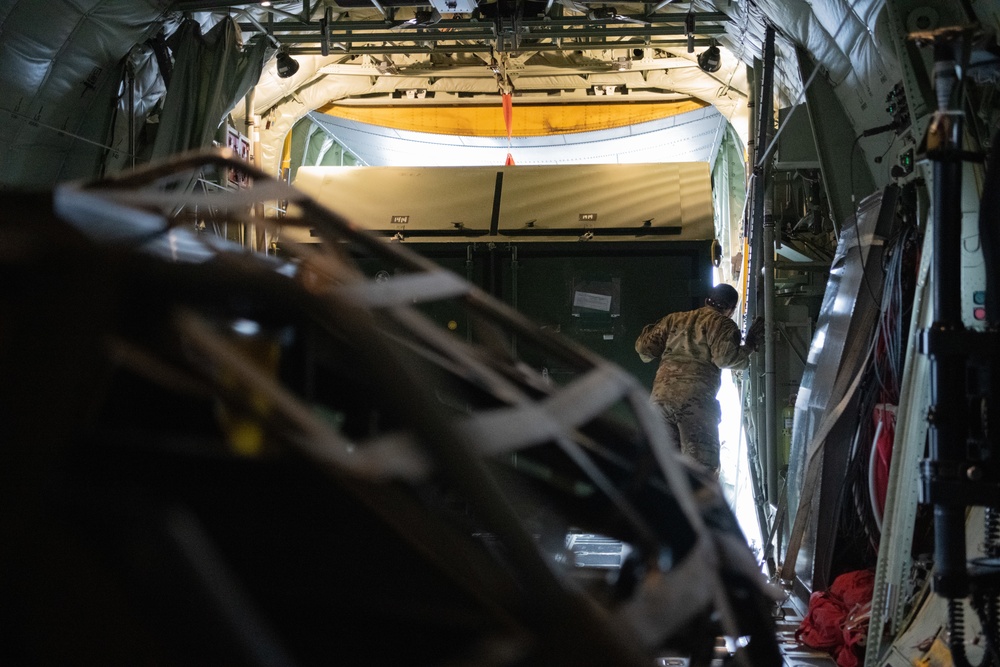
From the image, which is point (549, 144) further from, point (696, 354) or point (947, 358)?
point (947, 358)

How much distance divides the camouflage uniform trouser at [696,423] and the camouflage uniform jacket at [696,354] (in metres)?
0.03

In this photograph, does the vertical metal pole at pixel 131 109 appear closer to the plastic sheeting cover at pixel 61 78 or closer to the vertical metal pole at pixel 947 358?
the plastic sheeting cover at pixel 61 78

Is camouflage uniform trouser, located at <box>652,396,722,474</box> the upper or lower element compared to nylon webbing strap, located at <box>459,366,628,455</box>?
lower

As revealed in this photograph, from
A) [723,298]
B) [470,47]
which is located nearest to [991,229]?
[723,298]

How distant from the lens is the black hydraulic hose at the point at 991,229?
Answer: 117 inches

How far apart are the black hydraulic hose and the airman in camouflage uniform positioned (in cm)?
343

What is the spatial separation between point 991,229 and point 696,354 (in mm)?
3608

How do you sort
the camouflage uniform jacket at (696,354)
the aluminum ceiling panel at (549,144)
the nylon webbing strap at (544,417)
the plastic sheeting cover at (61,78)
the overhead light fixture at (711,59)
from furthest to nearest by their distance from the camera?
the aluminum ceiling panel at (549,144) < the overhead light fixture at (711,59) < the camouflage uniform jacket at (696,354) < the plastic sheeting cover at (61,78) < the nylon webbing strap at (544,417)

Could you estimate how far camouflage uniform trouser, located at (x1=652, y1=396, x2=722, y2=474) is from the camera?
6566mm

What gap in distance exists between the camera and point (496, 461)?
2.00 m

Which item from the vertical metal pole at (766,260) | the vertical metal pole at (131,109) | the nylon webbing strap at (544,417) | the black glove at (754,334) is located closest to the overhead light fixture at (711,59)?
the vertical metal pole at (766,260)

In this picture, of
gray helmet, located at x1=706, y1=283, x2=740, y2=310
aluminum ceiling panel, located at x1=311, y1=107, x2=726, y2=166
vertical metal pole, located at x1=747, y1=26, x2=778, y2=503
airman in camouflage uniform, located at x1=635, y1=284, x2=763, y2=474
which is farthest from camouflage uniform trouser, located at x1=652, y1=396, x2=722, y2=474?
aluminum ceiling panel, located at x1=311, y1=107, x2=726, y2=166

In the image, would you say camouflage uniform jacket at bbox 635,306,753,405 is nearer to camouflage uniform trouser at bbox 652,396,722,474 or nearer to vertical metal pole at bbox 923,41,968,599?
camouflage uniform trouser at bbox 652,396,722,474

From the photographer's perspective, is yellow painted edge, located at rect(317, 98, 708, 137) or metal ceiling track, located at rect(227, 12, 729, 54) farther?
yellow painted edge, located at rect(317, 98, 708, 137)
